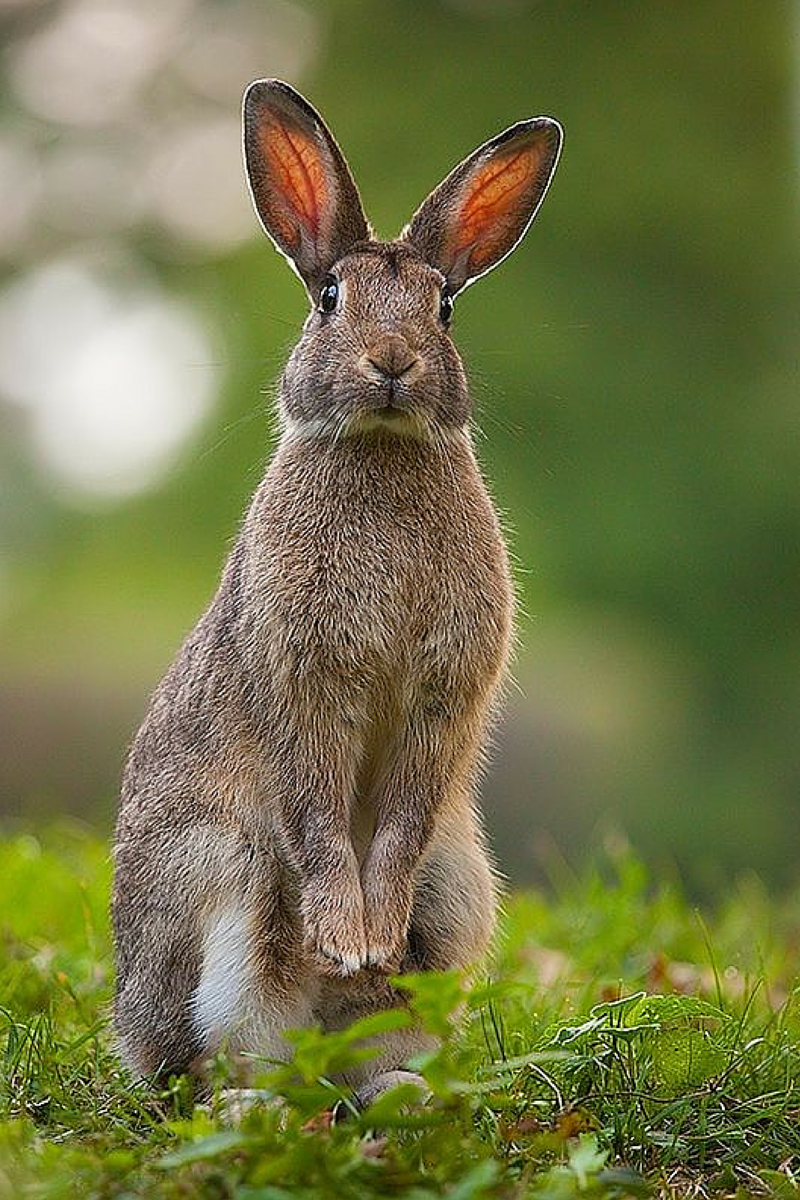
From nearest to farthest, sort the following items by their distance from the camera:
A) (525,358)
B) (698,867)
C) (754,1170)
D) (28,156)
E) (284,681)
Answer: (754,1170), (284,681), (698,867), (525,358), (28,156)

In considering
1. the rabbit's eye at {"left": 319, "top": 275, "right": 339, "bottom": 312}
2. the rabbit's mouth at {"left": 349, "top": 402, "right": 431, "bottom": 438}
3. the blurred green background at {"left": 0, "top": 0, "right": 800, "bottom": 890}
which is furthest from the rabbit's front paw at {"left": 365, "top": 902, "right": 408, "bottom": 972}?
the blurred green background at {"left": 0, "top": 0, "right": 800, "bottom": 890}

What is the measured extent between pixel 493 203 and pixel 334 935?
5.82ft

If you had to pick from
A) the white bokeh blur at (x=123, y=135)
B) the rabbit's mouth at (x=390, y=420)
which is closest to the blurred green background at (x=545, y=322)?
the white bokeh blur at (x=123, y=135)

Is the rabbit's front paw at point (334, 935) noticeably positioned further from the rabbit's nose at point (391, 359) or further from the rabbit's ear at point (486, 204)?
the rabbit's ear at point (486, 204)

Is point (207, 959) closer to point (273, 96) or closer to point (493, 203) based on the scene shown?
point (493, 203)


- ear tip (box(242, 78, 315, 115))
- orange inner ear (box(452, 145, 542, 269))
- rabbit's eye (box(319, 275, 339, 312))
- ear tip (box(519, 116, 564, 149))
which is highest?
ear tip (box(242, 78, 315, 115))

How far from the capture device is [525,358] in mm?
12508

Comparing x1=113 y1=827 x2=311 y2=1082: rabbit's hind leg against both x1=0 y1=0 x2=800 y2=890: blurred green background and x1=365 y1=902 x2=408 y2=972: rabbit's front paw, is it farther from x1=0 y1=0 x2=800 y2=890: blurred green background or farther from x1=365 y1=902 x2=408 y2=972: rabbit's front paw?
x1=0 y1=0 x2=800 y2=890: blurred green background

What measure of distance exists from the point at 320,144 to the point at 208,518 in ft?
27.0

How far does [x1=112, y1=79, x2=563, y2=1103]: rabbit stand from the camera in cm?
442

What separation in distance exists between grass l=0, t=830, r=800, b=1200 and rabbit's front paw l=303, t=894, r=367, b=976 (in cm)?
17

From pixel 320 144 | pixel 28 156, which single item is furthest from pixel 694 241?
pixel 320 144

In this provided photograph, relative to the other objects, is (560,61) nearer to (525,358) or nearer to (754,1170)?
(525,358)

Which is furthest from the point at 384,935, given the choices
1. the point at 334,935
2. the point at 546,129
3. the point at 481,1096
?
the point at 546,129
